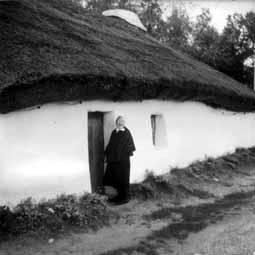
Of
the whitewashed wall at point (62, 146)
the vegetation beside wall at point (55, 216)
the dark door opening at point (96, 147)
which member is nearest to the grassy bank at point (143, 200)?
the vegetation beside wall at point (55, 216)

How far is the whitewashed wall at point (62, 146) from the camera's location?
6.30m

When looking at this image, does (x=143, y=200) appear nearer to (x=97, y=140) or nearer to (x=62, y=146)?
(x=97, y=140)

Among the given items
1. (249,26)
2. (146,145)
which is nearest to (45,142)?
(146,145)

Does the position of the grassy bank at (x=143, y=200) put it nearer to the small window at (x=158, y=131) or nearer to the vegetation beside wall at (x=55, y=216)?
the vegetation beside wall at (x=55, y=216)

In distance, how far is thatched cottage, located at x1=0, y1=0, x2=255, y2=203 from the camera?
20.8ft

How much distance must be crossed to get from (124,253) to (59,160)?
2.21m

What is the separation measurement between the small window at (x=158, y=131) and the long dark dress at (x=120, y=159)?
2.16 m

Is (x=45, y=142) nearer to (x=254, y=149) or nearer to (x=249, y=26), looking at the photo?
(x=254, y=149)

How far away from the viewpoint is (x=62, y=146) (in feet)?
23.1

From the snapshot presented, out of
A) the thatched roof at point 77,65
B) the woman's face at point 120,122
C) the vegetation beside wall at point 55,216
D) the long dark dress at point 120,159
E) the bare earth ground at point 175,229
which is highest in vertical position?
the thatched roof at point 77,65

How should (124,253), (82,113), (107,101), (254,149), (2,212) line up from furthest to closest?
(254,149) < (107,101) < (82,113) < (2,212) < (124,253)

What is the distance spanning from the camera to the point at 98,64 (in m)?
7.61

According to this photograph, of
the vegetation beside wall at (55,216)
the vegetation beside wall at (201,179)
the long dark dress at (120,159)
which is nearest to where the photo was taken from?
the vegetation beside wall at (55,216)

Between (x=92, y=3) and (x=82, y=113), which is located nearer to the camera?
(x=82, y=113)
